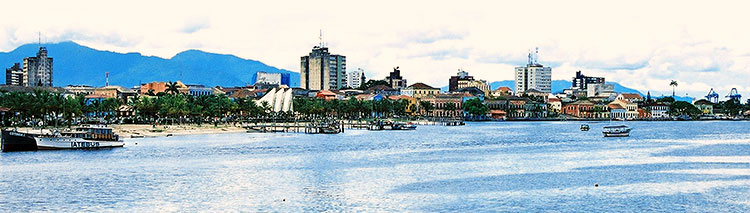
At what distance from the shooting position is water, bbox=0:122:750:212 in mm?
42188

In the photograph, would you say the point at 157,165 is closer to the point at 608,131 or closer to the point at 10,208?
the point at 10,208

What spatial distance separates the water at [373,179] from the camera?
42188 millimetres

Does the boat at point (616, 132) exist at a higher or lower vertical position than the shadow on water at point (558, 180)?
higher

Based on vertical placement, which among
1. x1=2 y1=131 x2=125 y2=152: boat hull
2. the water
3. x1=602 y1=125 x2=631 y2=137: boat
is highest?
x1=602 y1=125 x2=631 y2=137: boat

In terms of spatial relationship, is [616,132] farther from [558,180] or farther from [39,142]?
[39,142]

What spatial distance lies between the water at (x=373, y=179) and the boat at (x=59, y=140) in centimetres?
197

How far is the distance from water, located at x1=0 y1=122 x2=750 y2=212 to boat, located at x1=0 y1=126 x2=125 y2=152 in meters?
1.97

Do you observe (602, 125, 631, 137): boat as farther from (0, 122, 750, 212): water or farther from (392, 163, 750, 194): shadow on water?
(392, 163, 750, 194): shadow on water

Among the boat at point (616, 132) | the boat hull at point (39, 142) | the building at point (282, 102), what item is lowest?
the boat hull at point (39, 142)

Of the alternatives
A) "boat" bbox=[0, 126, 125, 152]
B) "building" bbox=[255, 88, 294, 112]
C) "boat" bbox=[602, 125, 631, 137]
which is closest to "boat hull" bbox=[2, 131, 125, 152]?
"boat" bbox=[0, 126, 125, 152]

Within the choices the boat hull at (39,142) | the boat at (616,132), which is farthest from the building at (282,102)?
the boat hull at (39,142)

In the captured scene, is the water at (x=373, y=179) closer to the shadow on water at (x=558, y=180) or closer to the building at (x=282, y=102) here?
the shadow on water at (x=558, y=180)

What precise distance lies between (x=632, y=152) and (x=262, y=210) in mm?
48308

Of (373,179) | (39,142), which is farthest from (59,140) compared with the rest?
(373,179)
